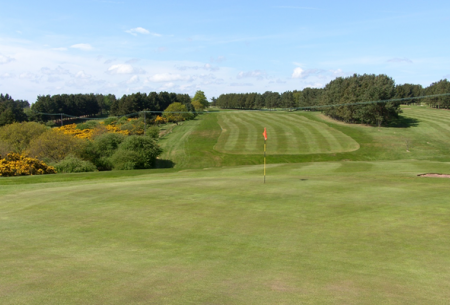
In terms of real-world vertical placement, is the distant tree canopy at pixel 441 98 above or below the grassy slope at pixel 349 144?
above

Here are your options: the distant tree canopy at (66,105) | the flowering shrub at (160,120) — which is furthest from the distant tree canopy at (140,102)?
the distant tree canopy at (66,105)

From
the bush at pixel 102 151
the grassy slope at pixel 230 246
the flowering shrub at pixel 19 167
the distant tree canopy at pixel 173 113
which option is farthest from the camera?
the distant tree canopy at pixel 173 113

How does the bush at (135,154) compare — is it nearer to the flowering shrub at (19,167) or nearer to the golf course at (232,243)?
the flowering shrub at (19,167)

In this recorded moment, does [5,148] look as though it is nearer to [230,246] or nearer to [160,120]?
[230,246]

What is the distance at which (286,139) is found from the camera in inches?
3438

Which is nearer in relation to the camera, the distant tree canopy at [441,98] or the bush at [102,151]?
the bush at [102,151]

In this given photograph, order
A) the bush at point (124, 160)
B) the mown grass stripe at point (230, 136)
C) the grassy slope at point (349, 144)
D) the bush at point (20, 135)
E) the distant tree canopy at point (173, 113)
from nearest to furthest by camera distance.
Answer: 1. the bush at point (124, 160)
2. the bush at point (20, 135)
3. the grassy slope at point (349, 144)
4. the mown grass stripe at point (230, 136)
5. the distant tree canopy at point (173, 113)

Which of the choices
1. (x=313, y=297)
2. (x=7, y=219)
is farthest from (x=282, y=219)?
(x=7, y=219)

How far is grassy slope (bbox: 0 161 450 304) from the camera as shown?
8.17 meters

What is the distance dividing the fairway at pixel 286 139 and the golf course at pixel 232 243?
167ft

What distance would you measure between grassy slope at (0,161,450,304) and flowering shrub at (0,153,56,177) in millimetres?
28218

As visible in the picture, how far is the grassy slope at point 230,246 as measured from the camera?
8.17 m

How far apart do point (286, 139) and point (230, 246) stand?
3020 inches

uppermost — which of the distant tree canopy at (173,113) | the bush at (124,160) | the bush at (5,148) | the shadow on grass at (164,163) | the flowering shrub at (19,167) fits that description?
the distant tree canopy at (173,113)
